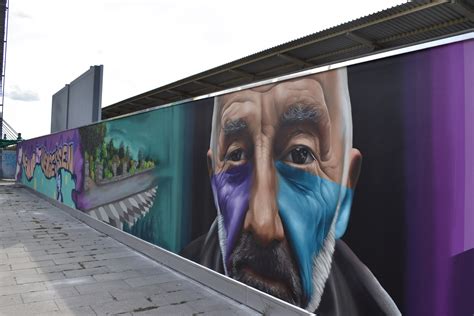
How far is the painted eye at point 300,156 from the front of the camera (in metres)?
3.89

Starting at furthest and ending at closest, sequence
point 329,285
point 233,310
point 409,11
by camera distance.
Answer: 1. point 409,11
2. point 233,310
3. point 329,285

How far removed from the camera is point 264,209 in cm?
440

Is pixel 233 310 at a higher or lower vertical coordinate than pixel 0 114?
lower

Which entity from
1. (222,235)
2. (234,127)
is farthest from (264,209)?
(234,127)

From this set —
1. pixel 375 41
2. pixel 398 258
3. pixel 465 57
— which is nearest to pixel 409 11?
pixel 375 41

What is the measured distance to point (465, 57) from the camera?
2703 millimetres

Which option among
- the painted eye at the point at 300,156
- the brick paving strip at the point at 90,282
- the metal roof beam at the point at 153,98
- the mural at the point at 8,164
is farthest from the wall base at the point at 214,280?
the mural at the point at 8,164

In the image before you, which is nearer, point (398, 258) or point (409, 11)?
point (398, 258)

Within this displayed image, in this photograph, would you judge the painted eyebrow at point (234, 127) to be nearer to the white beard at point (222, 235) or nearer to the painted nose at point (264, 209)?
the painted nose at point (264, 209)

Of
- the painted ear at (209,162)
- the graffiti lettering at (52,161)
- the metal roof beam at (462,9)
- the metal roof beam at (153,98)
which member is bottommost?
the painted ear at (209,162)

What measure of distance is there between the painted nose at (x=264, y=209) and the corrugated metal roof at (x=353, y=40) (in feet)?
5.67

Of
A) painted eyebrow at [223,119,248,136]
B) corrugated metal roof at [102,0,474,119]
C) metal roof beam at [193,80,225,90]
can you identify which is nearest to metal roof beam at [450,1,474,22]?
corrugated metal roof at [102,0,474,119]

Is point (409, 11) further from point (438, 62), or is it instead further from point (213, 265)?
Answer: point (213, 265)

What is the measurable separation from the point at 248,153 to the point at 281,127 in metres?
0.61
